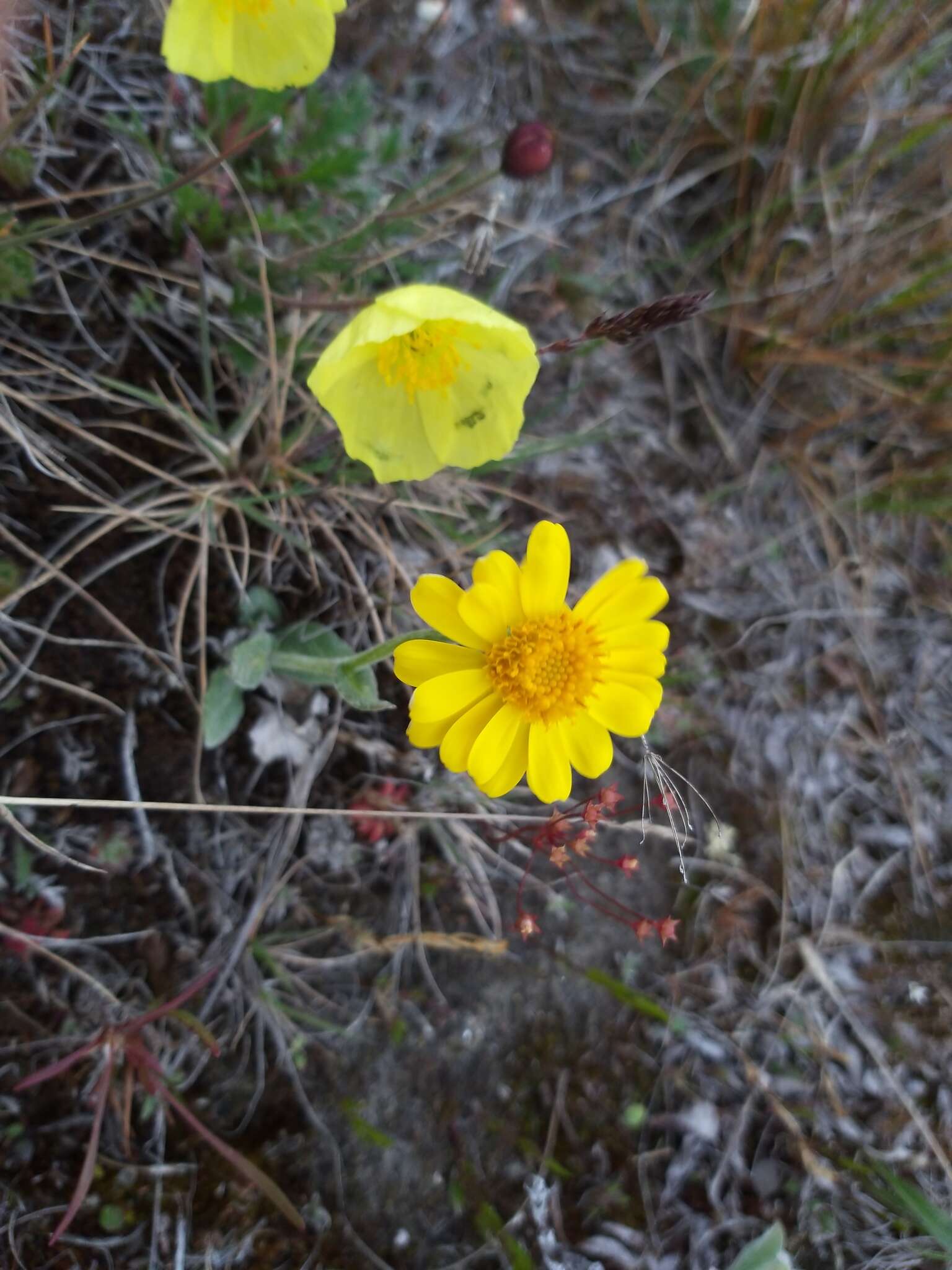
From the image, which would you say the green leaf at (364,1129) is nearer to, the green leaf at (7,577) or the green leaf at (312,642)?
the green leaf at (312,642)

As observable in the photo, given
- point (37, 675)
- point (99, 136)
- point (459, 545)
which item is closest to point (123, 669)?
point (37, 675)

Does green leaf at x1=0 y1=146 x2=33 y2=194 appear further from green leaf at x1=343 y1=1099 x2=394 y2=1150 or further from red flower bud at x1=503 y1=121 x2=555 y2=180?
green leaf at x1=343 y1=1099 x2=394 y2=1150

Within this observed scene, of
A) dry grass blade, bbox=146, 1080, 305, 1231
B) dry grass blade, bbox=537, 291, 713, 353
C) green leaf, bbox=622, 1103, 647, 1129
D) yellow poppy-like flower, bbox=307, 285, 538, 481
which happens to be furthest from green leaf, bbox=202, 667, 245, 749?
green leaf, bbox=622, 1103, 647, 1129

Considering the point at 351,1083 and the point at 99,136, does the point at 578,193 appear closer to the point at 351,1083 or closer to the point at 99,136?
the point at 99,136

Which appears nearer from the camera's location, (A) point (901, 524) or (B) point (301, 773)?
(B) point (301, 773)

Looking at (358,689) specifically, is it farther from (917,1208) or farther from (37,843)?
(917,1208)

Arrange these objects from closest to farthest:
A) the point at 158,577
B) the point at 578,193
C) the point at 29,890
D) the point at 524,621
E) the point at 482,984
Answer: the point at 524,621 < the point at 29,890 < the point at 158,577 < the point at 482,984 < the point at 578,193
